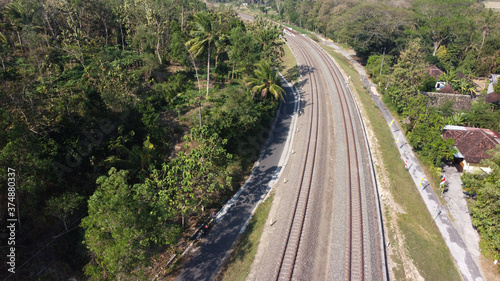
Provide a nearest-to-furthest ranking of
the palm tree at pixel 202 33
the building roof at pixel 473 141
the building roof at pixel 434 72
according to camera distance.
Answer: the building roof at pixel 473 141 → the palm tree at pixel 202 33 → the building roof at pixel 434 72

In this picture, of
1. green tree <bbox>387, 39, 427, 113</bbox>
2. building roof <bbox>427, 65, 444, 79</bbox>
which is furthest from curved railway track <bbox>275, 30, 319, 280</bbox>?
building roof <bbox>427, 65, 444, 79</bbox>

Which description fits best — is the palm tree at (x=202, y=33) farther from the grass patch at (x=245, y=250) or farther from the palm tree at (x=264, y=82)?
the grass patch at (x=245, y=250)

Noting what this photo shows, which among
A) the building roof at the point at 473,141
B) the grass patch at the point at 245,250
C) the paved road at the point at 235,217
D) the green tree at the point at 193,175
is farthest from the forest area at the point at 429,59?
the green tree at the point at 193,175

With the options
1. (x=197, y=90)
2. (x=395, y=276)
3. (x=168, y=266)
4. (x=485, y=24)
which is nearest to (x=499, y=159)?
(x=395, y=276)

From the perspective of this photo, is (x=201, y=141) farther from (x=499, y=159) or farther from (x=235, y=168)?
(x=499, y=159)

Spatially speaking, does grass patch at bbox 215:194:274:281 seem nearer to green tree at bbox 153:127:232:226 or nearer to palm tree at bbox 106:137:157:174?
green tree at bbox 153:127:232:226

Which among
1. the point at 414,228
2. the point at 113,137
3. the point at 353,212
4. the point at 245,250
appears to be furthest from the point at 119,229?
the point at 414,228
